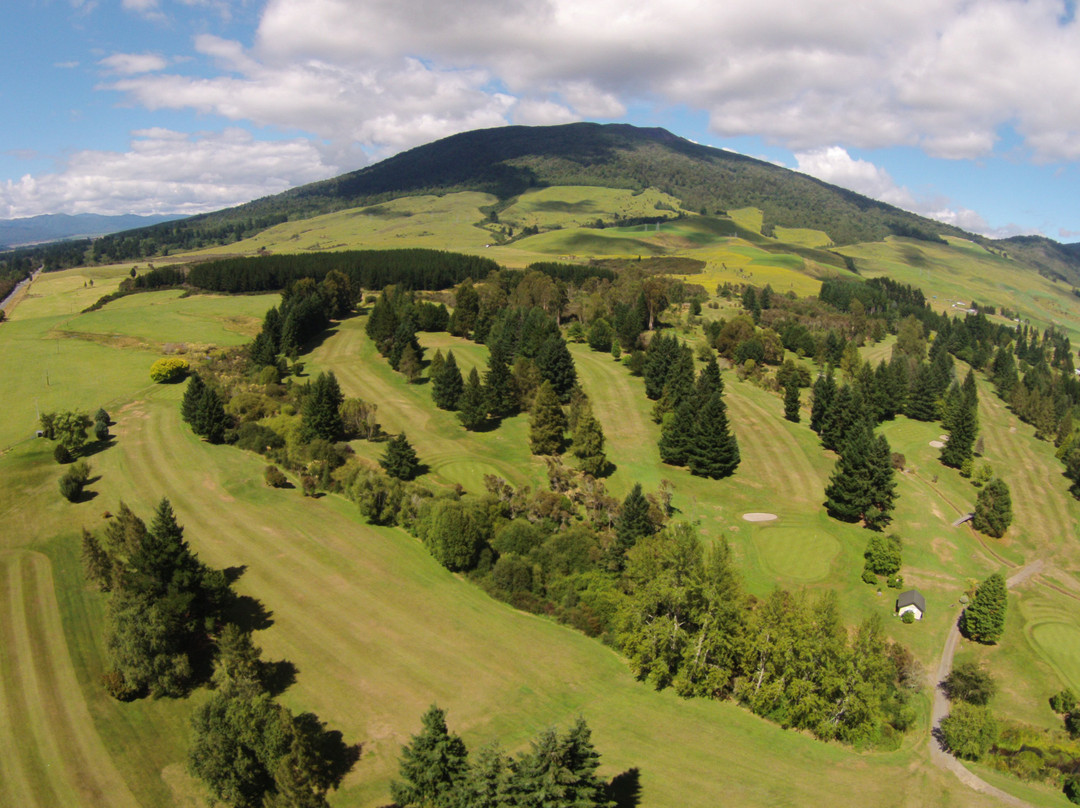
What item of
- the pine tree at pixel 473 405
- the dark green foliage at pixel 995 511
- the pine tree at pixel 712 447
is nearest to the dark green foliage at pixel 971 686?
the dark green foliage at pixel 995 511

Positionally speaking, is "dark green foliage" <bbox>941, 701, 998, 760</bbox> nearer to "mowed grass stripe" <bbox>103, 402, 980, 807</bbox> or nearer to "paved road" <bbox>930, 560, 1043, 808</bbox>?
"paved road" <bbox>930, 560, 1043, 808</bbox>

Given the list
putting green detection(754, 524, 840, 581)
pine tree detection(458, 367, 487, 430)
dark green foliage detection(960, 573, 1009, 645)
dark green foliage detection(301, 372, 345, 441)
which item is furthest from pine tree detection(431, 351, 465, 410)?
dark green foliage detection(960, 573, 1009, 645)

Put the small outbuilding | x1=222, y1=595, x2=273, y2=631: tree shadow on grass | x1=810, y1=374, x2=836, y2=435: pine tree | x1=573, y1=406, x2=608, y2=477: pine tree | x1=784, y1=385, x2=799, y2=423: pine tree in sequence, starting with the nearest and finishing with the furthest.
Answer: x1=222, y1=595, x2=273, y2=631: tree shadow on grass → the small outbuilding → x1=573, y1=406, x2=608, y2=477: pine tree → x1=810, y1=374, x2=836, y2=435: pine tree → x1=784, y1=385, x2=799, y2=423: pine tree

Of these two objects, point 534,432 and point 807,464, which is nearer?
point 534,432

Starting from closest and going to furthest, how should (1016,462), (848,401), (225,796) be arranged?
1. (225,796)
2. (848,401)
3. (1016,462)

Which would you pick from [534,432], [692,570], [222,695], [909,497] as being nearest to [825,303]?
[909,497]

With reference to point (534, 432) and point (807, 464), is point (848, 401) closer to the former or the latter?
point (807, 464)
